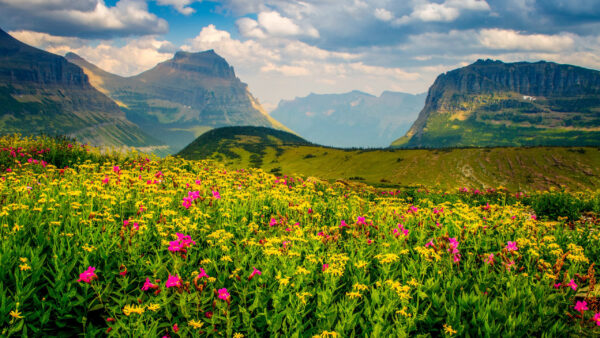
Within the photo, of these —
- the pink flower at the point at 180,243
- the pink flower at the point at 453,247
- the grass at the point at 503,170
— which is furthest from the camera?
the grass at the point at 503,170

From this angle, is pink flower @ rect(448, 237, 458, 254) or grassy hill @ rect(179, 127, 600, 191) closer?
pink flower @ rect(448, 237, 458, 254)

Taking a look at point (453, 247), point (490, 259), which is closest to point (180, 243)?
point (453, 247)

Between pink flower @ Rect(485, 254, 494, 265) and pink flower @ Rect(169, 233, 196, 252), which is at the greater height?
pink flower @ Rect(169, 233, 196, 252)

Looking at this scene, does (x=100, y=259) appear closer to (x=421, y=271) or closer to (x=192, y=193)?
(x=192, y=193)

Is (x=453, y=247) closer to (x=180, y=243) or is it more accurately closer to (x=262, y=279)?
(x=262, y=279)

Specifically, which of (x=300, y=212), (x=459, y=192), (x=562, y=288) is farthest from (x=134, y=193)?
(x=459, y=192)

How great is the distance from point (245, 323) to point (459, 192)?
19285 mm

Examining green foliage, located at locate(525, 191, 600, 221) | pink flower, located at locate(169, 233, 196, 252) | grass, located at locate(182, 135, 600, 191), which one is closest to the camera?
pink flower, located at locate(169, 233, 196, 252)

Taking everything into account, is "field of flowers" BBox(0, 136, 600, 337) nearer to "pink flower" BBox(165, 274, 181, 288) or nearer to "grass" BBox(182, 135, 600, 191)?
"pink flower" BBox(165, 274, 181, 288)

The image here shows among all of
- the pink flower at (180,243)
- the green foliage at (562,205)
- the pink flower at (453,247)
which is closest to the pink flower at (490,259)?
the pink flower at (453,247)

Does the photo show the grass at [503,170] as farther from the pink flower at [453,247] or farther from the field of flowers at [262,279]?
the field of flowers at [262,279]

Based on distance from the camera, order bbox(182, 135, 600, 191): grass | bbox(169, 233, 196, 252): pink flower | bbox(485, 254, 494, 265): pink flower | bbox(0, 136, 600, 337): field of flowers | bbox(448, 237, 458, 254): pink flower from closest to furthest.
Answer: bbox(0, 136, 600, 337): field of flowers, bbox(169, 233, 196, 252): pink flower, bbox(485, 254, 494, 265): pink flower, bbox(448, 237, 458, 254): pink flower, bbox(182, 135, 600, 191): grass

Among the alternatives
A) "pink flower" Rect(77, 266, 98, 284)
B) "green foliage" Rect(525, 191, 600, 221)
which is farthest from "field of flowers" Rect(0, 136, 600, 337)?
"green foliage" Rect(525, 191, 600, 221)

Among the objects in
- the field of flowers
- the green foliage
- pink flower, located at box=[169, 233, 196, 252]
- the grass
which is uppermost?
pink flower, located at box=[169, 233, 196, 252]
